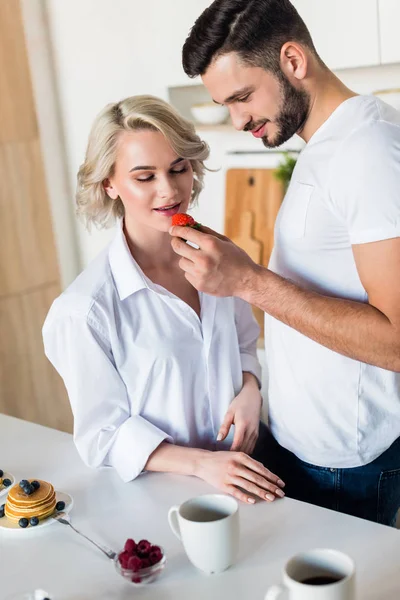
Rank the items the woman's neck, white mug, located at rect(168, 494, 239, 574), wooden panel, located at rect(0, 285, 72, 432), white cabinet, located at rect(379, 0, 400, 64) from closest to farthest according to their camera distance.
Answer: white mug, located at rect(168, 494, 239, 574), the woman's neck, white cabinet, located at rect(379, 0, 400, 64), wooden panel, located at rect(0, 285, 72, 432)

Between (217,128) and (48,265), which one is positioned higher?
(217,128)

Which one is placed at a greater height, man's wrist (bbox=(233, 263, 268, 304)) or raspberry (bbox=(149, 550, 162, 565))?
man's wrist (bbox=(233, 263, 268, 304))

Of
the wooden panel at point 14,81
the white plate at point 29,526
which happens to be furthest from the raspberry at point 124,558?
the wooden panel at point 14,81

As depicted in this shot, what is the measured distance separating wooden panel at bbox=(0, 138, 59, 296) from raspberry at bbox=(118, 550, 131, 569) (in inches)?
96.0

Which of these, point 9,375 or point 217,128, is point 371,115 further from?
point 9,375

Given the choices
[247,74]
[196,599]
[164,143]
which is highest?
[247,74]

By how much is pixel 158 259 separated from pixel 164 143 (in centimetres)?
26

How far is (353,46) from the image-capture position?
253 centimetres

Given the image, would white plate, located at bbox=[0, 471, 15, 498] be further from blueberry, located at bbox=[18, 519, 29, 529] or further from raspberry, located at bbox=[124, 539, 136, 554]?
raspberry, located at bbox=[124, 539, 136, 554]

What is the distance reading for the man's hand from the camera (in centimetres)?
136

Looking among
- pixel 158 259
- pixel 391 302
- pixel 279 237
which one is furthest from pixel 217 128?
pixel 391 302

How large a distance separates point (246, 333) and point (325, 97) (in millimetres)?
635

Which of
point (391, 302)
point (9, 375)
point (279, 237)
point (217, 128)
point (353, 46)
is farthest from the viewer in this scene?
point (9, 375)

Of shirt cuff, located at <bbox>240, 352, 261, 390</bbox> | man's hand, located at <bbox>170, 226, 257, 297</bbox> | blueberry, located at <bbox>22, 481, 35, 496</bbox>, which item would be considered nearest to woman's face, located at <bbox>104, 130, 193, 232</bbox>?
man's hand, located at <bbox>170, 226, 257, 297</bbox>
